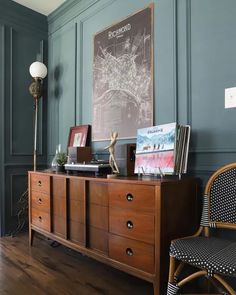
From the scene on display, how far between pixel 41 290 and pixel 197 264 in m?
1.13

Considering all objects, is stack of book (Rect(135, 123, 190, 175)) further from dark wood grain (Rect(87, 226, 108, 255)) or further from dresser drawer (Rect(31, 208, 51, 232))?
dresser drawer (Rect(31, 208, 51, 232))

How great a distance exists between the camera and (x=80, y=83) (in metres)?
3.03

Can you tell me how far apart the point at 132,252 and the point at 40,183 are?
1290 mm

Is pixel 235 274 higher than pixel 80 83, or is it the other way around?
pixel 80 83

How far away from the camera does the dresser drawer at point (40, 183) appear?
8.32ft

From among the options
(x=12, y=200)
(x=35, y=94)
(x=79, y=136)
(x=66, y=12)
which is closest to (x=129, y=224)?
(x=79, y=136)

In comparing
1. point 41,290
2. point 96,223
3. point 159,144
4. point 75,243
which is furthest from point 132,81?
point 41,290

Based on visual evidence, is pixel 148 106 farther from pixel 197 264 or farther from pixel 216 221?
pixel 197 264

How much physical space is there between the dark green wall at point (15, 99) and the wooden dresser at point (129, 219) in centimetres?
115

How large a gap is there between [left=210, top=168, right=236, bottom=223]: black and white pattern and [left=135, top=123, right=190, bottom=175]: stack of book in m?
0.25

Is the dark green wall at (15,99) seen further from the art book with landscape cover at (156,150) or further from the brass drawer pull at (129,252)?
the brass drawer pull at (129,252)

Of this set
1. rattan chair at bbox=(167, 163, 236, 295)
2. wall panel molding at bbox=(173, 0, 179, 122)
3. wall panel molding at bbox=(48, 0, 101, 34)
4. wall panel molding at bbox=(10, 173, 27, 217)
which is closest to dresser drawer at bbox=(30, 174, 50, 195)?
wall panel molding at bbox=(10, 173, 27, 217)

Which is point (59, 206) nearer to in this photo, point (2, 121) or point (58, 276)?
point (58, 276)

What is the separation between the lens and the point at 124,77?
2490 mm
